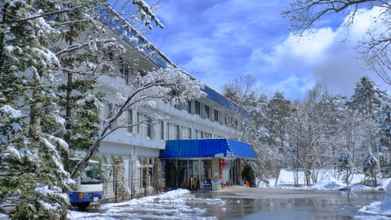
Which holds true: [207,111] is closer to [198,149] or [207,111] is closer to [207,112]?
[207,112]

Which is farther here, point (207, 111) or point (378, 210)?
point (207, 111)

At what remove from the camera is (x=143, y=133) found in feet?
102

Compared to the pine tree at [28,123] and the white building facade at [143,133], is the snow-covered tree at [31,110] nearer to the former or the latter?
the pine tree at [28,123]

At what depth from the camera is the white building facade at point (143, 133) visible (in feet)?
72.2

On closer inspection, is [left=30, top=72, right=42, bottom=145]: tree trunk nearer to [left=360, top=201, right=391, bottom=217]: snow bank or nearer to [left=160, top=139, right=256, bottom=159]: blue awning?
[left=360, top=201, right=391, bottom=217]: snow bank

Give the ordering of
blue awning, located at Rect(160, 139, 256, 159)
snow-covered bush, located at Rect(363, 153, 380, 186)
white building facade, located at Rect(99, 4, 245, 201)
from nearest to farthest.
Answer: white building facade, located at Rect(99, 4, 245, 201) < blue awning, located at Rect(160, 139, 256, 159) < snow-covered bush, located at Rect(363, 153, 380, 186)

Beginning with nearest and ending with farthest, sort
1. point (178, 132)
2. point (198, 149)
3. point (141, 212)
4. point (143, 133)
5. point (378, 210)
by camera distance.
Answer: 1. point (378, 210)
2. point (141, 212)
3. point (143, 133)
4. point (198, 149)
5. point (178, 132)

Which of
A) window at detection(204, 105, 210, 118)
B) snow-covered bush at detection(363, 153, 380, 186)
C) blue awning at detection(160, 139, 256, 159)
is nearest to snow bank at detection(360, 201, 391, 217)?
blue awning at detection(160, 139, 256, 159)

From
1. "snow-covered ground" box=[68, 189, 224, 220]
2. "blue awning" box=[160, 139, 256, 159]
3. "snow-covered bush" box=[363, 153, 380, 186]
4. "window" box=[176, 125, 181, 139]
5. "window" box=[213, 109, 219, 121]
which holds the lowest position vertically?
"snow-covered ground" box=[68, 189, 224, 220]

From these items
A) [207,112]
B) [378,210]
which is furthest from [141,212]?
[207,112]

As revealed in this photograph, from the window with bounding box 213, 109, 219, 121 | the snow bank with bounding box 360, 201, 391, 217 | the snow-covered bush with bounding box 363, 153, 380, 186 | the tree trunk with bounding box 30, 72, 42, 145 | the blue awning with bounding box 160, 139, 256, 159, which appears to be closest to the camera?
the tree trunk with bounding box 30, 72, 42, 145

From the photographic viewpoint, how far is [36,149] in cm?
947

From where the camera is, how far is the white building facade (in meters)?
22.0

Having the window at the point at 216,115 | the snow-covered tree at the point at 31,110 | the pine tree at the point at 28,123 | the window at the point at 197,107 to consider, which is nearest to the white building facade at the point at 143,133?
the window at the point at 197,107
